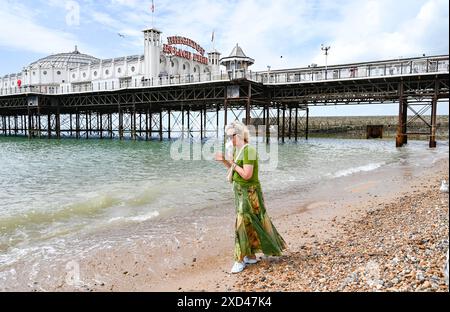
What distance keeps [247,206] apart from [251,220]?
21cm

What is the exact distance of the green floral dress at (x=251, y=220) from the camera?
470 centimetres

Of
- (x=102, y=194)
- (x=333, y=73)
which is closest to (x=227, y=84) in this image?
(x=333, y=73)

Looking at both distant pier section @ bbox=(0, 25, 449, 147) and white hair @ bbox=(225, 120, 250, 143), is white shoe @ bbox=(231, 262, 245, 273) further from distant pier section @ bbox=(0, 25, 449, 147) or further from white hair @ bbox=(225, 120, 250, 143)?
distant pier section @ bbox=(0, 25, 449, 147)

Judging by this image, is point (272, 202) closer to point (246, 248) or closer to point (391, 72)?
point (246, 248)

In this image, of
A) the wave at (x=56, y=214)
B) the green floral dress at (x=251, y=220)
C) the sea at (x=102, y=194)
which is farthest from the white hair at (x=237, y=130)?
the wave at (x=56, y=214)

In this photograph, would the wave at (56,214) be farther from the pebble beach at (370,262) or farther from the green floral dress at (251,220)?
the pebble beach at (370,262)

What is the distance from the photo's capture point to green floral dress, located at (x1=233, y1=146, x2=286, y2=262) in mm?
4695

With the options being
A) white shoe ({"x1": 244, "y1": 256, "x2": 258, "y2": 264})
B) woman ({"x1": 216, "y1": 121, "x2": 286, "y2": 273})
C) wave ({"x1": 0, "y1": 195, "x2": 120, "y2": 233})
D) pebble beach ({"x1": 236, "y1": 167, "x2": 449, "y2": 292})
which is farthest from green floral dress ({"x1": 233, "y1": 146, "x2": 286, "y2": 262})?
wave ({"x1": 0, "y1": 195, "x2": 120, "y2": 233})

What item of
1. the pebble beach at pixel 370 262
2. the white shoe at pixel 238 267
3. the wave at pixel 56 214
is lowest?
the wave at pixel 56 214

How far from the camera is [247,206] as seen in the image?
15.5 ft

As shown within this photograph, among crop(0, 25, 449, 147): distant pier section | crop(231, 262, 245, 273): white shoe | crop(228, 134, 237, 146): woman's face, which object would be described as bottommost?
crop(231, 262, 245, 273): white shoe

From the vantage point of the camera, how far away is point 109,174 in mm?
17125

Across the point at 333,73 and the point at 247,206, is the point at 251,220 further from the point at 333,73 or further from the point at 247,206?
the point at 333,73
